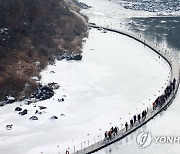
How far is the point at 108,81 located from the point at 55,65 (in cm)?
772

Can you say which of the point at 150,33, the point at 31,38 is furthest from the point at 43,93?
the point at 150,33

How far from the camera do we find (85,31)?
225ft

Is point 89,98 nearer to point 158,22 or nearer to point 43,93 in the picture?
point 43,93

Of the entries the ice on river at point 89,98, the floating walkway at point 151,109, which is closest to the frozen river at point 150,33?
the floating walkway at point 151,109

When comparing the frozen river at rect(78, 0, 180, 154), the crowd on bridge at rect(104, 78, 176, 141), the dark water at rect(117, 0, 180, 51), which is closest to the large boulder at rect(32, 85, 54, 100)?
the crowd on bridge at rect(104, 78, 176, 141)

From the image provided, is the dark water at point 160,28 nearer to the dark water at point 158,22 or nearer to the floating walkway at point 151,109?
the dark water at point 158,22

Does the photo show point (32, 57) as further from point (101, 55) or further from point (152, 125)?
point (152, 125)

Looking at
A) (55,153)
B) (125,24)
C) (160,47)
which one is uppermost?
(125,24)

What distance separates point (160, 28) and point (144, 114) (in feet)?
132

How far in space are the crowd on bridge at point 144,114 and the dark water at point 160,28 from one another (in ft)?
65.9

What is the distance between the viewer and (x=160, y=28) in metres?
77.1

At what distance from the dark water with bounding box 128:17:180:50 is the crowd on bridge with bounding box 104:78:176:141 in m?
20.1

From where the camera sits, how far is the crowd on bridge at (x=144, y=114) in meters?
36.1

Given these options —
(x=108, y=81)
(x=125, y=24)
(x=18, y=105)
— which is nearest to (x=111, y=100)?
(x=108, y=81)
